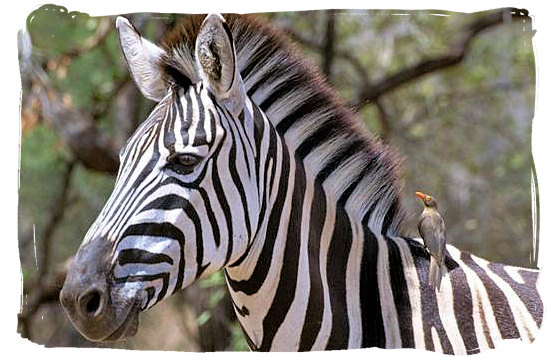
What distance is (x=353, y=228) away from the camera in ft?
4.14

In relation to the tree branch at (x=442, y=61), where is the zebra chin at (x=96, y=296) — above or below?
below

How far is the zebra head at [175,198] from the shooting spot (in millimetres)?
1067

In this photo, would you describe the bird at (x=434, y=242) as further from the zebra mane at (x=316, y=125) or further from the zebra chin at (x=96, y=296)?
the zebra chin at (x=96, y=296)

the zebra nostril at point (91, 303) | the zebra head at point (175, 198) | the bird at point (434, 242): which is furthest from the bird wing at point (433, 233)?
the zebra nostril at point (91, 303)

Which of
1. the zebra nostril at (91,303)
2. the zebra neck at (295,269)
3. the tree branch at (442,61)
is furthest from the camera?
the tree branch at (442,61)

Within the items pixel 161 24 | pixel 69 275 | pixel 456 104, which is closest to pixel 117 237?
pixel 69 275

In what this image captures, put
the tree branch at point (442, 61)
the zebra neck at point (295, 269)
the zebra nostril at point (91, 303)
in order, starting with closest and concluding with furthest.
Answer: the zebra nostril at point (91, 303), the zebra neck at point (295, 269), the tree branch at point (442, 61)

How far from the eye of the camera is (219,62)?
1.15m

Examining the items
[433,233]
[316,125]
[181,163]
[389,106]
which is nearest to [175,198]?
[181,163]

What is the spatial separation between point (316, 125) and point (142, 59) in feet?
0.98

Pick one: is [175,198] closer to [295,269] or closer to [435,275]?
[295,269]

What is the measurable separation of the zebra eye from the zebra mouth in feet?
0.63

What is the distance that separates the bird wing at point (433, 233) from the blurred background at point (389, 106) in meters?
0.09

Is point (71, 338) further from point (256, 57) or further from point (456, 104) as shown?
point (456, 104)
